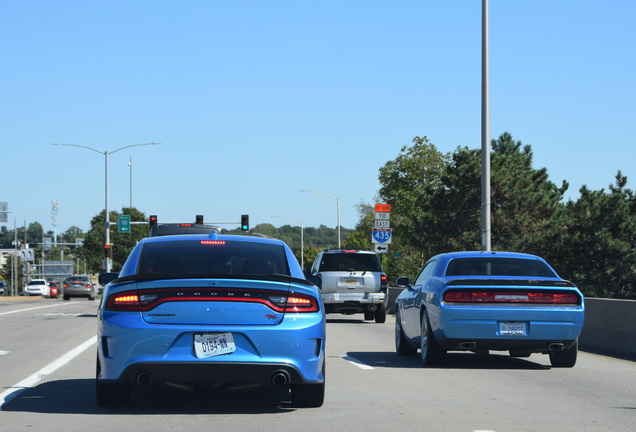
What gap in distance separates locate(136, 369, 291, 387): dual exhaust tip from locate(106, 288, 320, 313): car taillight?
53 centimetres

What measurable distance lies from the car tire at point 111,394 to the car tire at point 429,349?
533 cm

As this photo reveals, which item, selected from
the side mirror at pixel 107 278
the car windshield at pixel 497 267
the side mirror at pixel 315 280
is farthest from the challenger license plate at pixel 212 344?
the car windshield at pixel 497 267

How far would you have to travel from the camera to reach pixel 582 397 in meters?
10.1

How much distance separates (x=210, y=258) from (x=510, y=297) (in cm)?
488

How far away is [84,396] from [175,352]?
7.37 feet

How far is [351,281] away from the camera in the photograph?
2530cm

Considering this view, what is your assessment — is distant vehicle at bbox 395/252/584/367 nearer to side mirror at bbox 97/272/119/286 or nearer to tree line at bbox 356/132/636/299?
side mirror at bbox 97/272/119/286

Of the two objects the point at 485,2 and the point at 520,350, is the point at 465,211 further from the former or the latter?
the point at 520,350

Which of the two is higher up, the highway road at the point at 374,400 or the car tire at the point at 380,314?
the highway road at the point at 374,400

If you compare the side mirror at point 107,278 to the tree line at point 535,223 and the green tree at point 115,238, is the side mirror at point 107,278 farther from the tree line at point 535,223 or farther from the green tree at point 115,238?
the green tree at point 115,238

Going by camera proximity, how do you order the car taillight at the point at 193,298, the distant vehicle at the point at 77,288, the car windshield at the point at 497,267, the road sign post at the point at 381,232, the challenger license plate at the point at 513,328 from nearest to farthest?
1. the car taillight at the point at 193,298
2. the challenger license plate at the point at 513,328
3. the car windshield at the point at 497,267
4. the road sign post at the point at 381,232
5. the distant vehicle at the point at 77,288

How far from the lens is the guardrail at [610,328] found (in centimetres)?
1619

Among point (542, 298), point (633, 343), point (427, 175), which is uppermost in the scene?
point (427, 175)

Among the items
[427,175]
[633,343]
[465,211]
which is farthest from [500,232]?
[633,343]
